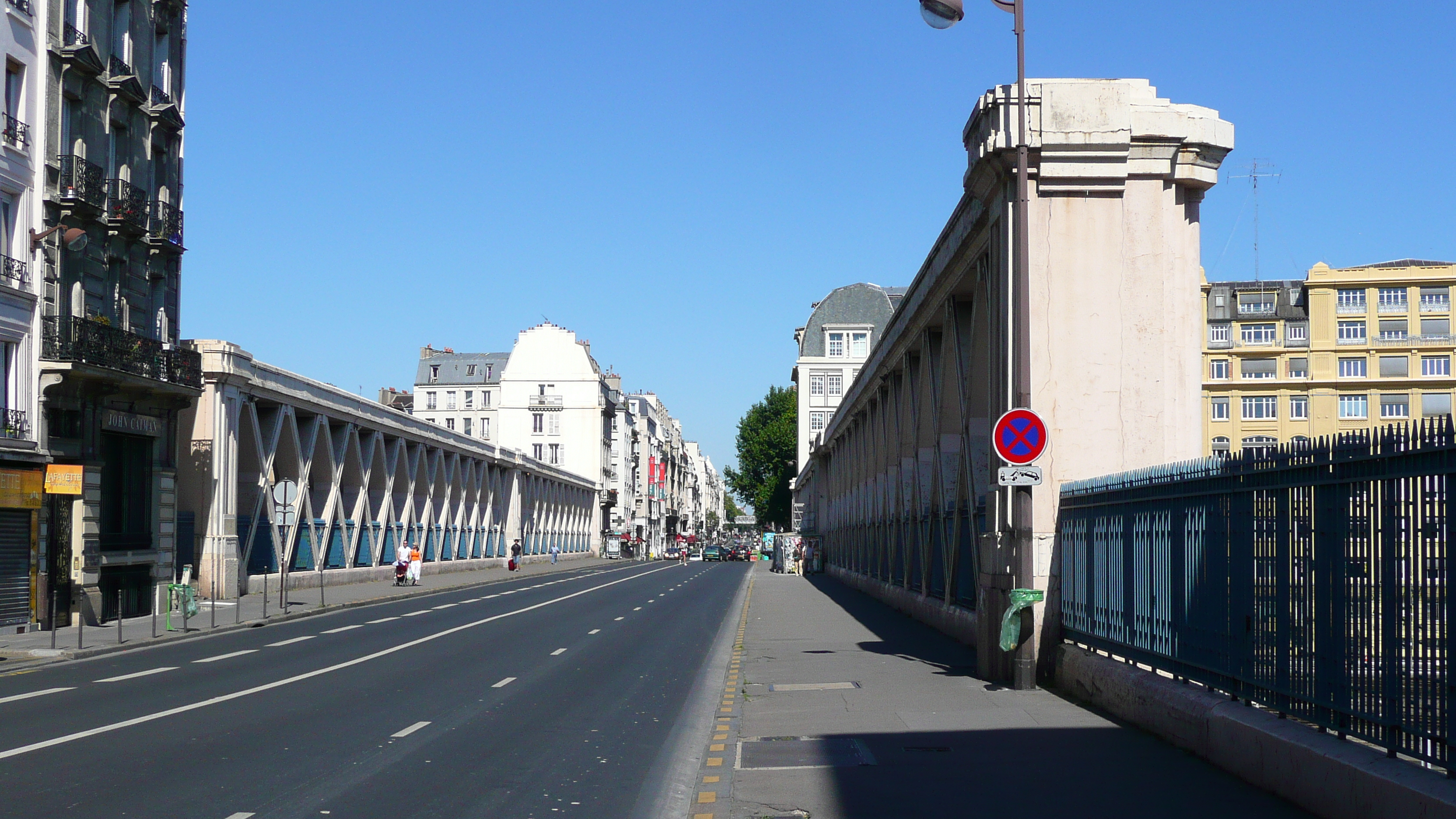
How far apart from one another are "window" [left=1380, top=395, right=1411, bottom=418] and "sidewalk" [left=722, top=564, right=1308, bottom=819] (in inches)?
3316

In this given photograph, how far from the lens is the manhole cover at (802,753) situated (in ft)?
33.1

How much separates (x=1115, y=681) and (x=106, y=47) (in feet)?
85.8

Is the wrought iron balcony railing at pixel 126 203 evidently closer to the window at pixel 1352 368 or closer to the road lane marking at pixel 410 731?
the road lane marking at pixel 410 731

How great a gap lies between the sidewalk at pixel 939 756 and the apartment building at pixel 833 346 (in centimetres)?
9144

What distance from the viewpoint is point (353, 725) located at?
12.4 meters

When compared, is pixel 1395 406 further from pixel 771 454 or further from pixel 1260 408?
pixel 771 454

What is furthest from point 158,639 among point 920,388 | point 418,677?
point 920,388

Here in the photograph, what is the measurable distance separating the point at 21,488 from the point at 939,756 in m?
20.4

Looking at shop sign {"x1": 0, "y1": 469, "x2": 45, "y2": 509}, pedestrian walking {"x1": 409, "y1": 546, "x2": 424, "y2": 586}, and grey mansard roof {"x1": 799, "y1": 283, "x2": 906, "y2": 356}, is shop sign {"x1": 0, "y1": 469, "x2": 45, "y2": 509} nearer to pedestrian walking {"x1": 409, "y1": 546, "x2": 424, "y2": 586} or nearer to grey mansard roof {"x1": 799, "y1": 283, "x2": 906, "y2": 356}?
pedestrian walking {"x1": 409, "y1": 546, "x2": 424, "y2": 586}

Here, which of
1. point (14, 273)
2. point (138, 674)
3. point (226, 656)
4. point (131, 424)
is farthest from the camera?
point (131, 424)

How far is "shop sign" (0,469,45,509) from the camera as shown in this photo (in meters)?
23.5

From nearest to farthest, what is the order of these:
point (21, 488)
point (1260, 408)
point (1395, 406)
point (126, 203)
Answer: point (21, 488)
point (126, 203)
point (1395, 406)
point (1260, 408)

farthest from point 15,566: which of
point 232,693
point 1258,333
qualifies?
point 1258,333

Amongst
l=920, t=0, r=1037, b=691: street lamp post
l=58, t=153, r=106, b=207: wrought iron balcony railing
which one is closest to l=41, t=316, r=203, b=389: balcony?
l=58, t=153, r=106, b=207: wrought iron balcony railing
